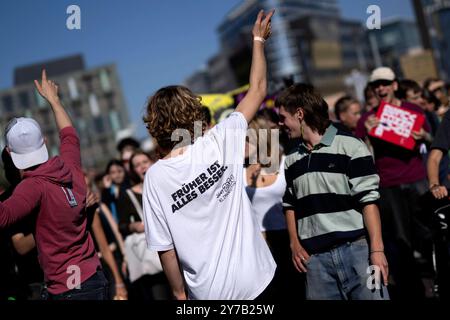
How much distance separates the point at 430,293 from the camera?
5.35m

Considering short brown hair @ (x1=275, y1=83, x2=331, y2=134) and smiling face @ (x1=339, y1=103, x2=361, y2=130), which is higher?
short brown hair @ (x1=275, y1=83, x2=331, y2=134)

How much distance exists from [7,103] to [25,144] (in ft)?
337

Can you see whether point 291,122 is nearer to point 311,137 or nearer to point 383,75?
point 311,137

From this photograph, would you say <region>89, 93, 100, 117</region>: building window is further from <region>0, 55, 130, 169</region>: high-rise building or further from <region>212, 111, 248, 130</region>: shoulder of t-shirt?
<region>212, 111, 248, 130</region>: shoulder of t-shirt

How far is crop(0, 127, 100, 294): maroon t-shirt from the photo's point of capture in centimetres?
284

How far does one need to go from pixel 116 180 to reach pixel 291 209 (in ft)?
13.5

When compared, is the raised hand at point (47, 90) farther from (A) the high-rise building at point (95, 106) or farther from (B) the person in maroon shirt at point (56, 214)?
(A) the high-rise building at point (95, 106)

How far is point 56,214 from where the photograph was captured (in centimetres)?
288

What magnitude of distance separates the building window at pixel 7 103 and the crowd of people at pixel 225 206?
100122mm

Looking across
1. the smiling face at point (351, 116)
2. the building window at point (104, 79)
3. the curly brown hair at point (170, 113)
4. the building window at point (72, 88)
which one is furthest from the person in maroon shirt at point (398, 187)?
the building window at point (104, 79)

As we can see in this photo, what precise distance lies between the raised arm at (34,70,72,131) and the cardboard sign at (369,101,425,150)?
2.98m

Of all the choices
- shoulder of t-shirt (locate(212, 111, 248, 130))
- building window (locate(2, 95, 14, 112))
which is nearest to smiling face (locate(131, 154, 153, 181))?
shoulder of t-shirt (locate(212, 111, 248, 130))

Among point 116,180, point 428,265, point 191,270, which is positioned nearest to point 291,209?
point 191,270
